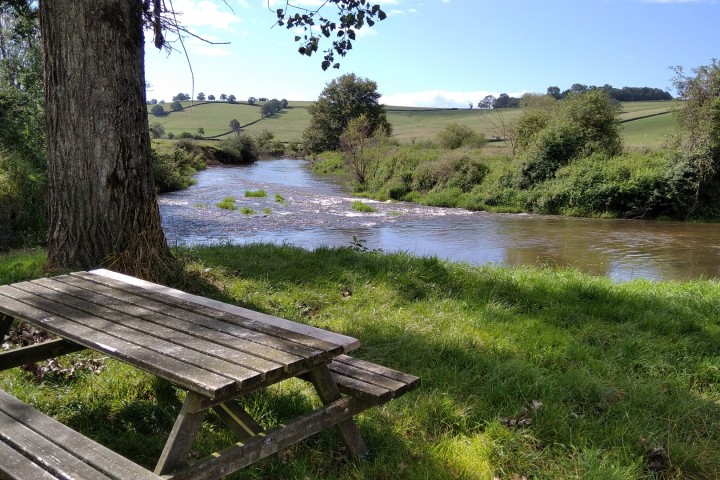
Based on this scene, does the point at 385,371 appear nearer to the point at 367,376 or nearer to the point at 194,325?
the point at 367,376

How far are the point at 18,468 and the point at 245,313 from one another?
127 cm

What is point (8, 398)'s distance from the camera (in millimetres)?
2850

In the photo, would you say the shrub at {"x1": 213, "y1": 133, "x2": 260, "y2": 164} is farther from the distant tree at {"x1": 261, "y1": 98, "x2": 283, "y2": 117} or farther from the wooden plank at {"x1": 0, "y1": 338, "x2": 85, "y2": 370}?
the distant tree at {"x1": 261, "y1": 98, "x2": 283, "y2": 117}

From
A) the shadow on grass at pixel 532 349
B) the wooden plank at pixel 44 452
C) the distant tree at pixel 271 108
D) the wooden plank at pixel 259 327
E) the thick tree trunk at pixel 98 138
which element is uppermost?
the distant tree at pixel 271 108

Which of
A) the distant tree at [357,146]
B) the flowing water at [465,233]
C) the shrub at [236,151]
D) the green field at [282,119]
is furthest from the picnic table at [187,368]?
the green field at [282,119]

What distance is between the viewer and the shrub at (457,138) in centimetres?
4381

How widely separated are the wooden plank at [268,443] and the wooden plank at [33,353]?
184 centimetres

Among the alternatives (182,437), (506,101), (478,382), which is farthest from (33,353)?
(506,101)

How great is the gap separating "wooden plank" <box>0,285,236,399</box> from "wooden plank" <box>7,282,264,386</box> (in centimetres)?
3

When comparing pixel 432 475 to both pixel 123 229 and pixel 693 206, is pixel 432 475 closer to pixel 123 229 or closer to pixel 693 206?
pixel 123 229

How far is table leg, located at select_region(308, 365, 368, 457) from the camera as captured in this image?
2916mm

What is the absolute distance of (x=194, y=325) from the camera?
2.94 meters

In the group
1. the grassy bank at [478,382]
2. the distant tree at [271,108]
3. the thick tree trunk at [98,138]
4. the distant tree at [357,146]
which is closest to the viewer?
the grassy bank at [478,382]

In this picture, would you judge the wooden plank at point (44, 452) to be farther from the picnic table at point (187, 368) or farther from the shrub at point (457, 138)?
the shrub at point (457, 138)
